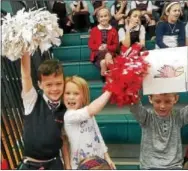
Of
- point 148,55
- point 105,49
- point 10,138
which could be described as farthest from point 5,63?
point 148,55

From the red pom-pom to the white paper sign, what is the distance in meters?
0.04

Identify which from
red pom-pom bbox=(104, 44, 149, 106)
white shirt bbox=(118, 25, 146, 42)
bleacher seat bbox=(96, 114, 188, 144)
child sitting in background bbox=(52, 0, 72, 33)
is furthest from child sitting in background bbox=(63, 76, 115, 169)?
child sitting in background bbox=(52, 0, 72, 33)

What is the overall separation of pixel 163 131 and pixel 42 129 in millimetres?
619

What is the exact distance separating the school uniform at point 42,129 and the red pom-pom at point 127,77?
31 centimetres

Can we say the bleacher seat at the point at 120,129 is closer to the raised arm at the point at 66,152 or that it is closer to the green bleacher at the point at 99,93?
the green bleacher at the point at 99,93


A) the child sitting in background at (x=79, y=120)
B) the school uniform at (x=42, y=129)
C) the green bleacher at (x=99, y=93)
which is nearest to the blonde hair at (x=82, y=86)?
the child sitting in background at (x=79, y=120)

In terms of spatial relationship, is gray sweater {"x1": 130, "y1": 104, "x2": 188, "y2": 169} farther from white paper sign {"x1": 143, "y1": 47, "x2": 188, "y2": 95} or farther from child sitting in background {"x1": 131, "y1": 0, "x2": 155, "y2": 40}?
child sitting in background {"x1": 131, "y1": 0, "x2": 155, "y2": 40}

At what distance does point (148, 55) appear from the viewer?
184cm

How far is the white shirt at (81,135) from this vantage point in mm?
1866

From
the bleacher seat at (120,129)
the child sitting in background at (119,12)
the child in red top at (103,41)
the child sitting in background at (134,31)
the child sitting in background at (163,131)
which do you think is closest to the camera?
the child sitting in background at (163,131)

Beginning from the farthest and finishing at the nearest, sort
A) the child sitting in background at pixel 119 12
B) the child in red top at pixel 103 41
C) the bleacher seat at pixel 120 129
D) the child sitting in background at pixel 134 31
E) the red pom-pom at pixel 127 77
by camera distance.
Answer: the child sitting in background at pixel 119 12, the child sitting in background at pixel 134 31, the child in red top at pixel 103 41, the bleacher seat at pixel 120 129, the red pom-pom at pixel 127 77

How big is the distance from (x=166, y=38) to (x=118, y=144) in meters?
1.19

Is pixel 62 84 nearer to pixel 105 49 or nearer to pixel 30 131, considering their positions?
pixel 30 131

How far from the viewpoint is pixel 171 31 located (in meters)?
3.44
